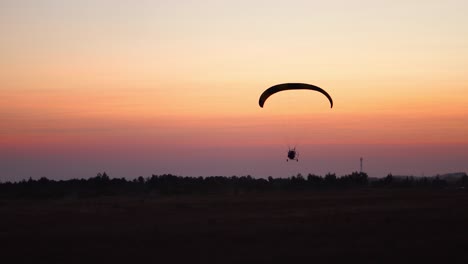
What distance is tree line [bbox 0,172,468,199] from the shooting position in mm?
75188

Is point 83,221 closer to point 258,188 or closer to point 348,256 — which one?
point 348,256

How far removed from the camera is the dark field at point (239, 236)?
23.7m

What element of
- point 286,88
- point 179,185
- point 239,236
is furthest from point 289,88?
point 179,185

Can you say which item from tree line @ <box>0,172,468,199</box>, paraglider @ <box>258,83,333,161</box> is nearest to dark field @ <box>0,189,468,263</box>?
paraglider @ <box>258,83,333,161</box>

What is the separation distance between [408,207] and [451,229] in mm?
14791

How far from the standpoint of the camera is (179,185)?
Answer: 279 feet

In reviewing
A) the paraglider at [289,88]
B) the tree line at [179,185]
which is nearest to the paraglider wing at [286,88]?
the paraglider at [289,88]

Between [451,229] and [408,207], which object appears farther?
[408,207]

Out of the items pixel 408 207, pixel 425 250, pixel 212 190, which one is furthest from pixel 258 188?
pixel 425 250

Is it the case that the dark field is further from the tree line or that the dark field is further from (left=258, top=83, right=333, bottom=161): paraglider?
the tree line

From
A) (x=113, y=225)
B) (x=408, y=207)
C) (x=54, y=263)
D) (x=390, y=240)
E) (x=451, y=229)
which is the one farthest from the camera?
(x=408, y=207)

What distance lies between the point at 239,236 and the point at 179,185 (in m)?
56.4

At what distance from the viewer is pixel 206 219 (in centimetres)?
3716

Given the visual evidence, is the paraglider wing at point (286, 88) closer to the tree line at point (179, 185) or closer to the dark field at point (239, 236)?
the dark field at point (239, 236)
